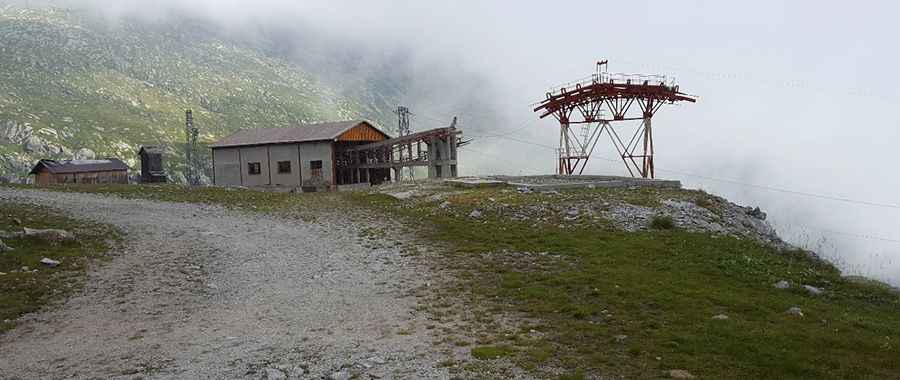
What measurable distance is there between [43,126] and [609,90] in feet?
518

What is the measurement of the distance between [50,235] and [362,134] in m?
42.1

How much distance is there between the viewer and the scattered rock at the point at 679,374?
9.38m

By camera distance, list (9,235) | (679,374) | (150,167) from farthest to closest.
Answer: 1. (150,167)
2. (9,235)
3. (679,374)

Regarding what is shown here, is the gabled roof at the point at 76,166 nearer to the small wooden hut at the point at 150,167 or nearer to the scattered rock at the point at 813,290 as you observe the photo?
the small wooden hut at the point at 150,167

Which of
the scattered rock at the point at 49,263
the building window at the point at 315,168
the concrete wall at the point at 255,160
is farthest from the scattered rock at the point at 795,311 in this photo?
the concrete wall at the point at 255,160

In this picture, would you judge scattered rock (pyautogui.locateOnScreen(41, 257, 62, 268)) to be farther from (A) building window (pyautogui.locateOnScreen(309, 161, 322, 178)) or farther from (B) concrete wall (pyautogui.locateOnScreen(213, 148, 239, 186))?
(B) concrete wall (pyautogui.locateOnScreen(213, 148, 239, 186))

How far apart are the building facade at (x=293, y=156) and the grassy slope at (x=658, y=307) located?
36.8m

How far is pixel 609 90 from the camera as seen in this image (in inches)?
1921

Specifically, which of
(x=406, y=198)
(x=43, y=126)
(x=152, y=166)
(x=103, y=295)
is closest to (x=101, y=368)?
(x=103, y=295)

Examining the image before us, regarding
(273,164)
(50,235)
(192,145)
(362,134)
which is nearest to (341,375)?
(50,235)

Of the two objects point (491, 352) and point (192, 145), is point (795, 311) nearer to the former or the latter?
point (491, 352)

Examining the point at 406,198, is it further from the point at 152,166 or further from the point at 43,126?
the point at 43,126

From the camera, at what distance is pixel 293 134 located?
199 feet

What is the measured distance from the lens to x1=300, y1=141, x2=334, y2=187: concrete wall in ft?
188
